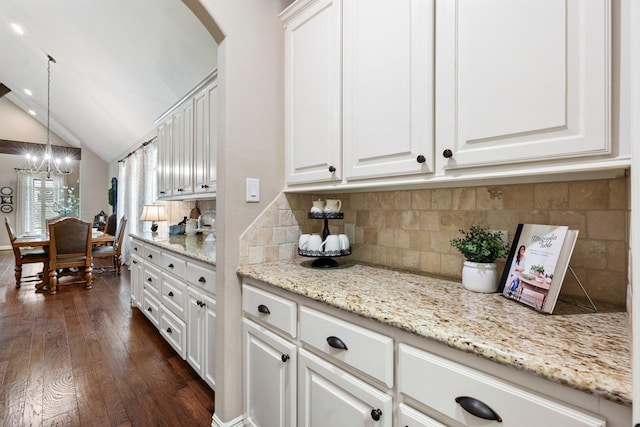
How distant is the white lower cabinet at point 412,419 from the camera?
0.78m

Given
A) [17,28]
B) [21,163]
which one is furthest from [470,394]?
[21,163]

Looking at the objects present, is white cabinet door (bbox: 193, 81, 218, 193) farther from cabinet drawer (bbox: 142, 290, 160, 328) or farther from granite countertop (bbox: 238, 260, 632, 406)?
granite countertop (bbox: 238, 260, 632, 406)

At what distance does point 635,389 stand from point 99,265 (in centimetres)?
779

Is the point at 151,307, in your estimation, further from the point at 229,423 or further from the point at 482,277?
the point at 482,277

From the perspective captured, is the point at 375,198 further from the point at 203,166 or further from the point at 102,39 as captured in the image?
the point at 102,39

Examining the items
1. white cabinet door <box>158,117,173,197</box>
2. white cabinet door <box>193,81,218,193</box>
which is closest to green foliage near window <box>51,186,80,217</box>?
white cabinet door <box>158,117,173,197</box>

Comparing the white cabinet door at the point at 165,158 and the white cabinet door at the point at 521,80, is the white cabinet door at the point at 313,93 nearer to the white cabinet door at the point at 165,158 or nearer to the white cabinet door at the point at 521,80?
the white cabinet door at the point at 521,80

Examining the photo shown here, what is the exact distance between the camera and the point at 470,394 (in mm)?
703

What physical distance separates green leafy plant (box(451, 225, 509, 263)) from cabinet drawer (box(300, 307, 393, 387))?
0.49 meters

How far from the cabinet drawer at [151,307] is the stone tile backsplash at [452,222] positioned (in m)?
1.70

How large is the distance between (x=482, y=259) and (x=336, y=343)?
0.62 meters

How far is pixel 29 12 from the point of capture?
3.65m

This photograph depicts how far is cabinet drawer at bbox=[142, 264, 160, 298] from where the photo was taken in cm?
266

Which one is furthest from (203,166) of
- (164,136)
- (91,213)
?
(91,213)
